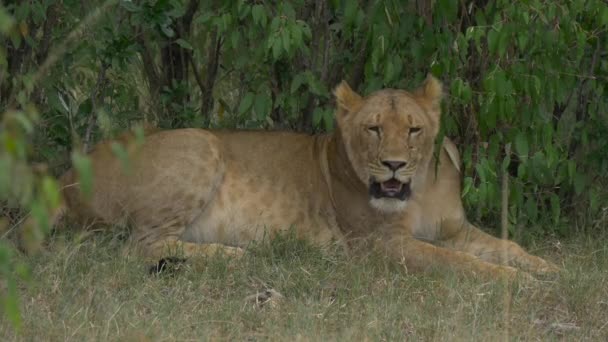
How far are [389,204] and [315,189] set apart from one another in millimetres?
484

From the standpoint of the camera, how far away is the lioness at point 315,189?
15.3ft

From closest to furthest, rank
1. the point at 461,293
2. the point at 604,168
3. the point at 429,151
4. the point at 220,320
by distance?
the point at 220,320 → the point at 461,293 → the point at 429,151 → the point at 604,168

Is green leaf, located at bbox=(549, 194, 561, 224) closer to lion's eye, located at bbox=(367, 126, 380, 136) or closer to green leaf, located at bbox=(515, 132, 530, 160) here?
green leaf, located at bbox=(515, 132, 530, 160)

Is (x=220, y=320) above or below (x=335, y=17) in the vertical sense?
below

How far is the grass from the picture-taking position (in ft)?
11.6

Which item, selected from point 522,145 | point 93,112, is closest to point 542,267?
point 522,145

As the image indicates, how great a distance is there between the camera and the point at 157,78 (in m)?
6.06

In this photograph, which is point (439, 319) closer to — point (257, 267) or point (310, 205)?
point (257, 267)

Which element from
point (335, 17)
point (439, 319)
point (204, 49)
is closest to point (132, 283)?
point (439, 319)

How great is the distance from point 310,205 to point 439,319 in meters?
1.45

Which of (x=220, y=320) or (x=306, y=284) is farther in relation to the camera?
(x=306, y=284)

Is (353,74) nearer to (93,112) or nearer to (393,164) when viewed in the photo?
(393,164)

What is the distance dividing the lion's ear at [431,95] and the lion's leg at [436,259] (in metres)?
0.54

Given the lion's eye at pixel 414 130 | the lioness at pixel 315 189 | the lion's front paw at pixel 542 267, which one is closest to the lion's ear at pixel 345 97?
the lioness at pixel 315 189
